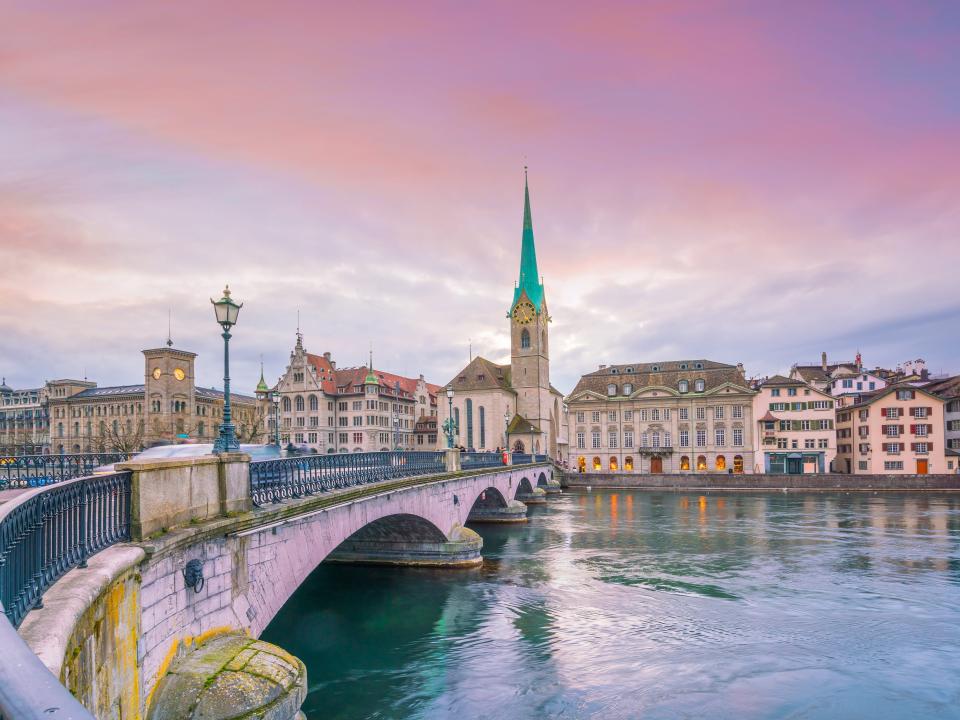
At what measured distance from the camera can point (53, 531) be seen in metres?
7.15

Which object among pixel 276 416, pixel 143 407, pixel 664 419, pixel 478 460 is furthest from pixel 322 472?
pixel 143 407

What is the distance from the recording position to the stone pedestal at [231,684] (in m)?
9.35

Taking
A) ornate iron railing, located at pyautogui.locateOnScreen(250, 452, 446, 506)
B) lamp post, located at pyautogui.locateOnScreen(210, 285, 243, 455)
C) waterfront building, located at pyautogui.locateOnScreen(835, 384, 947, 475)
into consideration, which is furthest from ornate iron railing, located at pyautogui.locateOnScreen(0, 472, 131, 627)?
waterfront building, located at pyautogui.locateOnScreen(835, 384, 947, 475)

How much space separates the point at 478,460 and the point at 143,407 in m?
91.7

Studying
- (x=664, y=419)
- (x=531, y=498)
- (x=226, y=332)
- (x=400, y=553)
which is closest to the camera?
(x=226, y=332)

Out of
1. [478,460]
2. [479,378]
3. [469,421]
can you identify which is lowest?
[478,460]

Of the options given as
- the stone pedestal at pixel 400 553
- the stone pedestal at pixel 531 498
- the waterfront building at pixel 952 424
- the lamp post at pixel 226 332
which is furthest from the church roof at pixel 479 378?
the lamp post at pixel 226 332

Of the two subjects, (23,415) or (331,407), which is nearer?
(331,407)

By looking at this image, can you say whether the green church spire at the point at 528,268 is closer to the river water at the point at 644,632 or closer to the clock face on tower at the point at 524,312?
the clock face on tower at the point at 524,312

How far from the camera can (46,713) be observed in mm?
2105

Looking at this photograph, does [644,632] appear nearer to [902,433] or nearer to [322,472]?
[322,472]

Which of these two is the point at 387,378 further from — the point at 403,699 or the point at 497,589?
Result: the point at 403,699

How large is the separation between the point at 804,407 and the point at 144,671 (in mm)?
85381

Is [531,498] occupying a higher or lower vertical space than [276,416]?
lower
